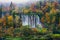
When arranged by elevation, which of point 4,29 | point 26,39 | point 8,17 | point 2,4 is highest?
→ point 2,4

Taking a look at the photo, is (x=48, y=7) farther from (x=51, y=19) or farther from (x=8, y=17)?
(x=8, y=17)

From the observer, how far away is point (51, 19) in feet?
7.32

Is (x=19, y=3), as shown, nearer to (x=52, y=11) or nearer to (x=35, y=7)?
(x=35, y=7)

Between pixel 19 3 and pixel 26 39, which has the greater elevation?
pixel 19 3

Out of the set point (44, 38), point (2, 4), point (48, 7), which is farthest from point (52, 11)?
point (2, 4)

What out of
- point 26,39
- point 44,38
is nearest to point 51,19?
point 44,38

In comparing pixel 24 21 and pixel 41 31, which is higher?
pixel 24 21

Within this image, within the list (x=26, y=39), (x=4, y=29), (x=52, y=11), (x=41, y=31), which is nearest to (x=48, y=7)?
(x=52, y=11)

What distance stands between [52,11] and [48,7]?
76 millimetres

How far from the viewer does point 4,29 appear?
7.39 ft

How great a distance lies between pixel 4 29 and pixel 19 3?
0.41m

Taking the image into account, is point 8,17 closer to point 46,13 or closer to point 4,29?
point 4,29

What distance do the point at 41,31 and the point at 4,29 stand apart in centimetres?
50

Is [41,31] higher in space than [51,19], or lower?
lower
